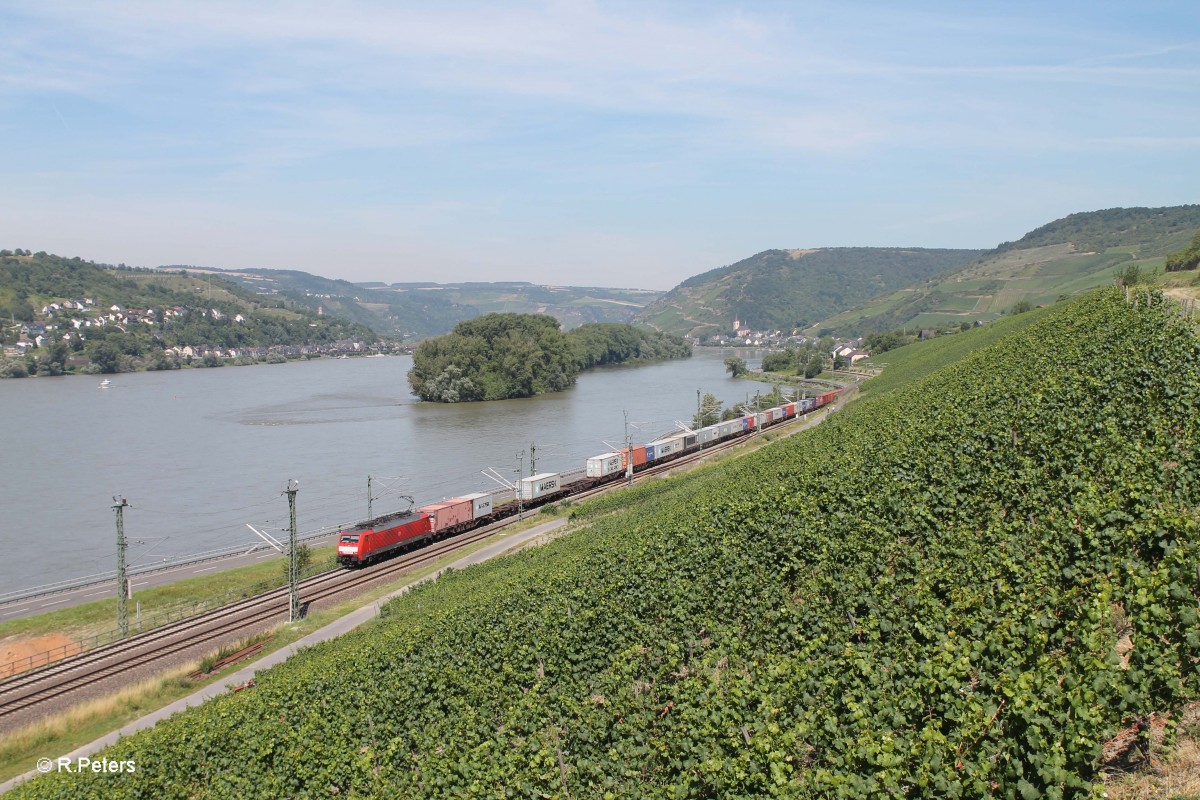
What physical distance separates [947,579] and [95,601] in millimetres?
39959

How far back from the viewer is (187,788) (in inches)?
633

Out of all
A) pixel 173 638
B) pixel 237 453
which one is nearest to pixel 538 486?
pixel 173 638

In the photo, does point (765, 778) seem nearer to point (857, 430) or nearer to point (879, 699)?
point (879, 699)

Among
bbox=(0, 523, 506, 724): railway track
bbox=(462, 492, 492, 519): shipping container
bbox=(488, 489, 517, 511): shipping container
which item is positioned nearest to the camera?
bbox=(0, 523, 506, 724): railway track

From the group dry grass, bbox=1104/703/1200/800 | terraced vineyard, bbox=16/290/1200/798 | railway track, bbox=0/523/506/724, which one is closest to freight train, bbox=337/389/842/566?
railway track, bbox=0/523/506/724

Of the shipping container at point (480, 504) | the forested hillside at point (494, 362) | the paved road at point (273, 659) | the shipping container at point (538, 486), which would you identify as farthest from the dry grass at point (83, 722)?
the forested hillside at point (494, 362)

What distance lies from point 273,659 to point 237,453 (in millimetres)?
53565

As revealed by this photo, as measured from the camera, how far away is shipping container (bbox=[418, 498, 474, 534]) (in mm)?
46438

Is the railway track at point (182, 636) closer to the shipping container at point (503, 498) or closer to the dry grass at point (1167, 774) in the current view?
the shipping container at point (503, 498)

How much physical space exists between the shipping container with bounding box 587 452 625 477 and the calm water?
855cm

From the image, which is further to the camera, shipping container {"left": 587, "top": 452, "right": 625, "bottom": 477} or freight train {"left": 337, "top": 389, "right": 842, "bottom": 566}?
shipping container {"left": 587, "top": 452, "right": 625, "bottom": 477}

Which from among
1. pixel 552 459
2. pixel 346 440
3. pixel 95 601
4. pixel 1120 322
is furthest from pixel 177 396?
pixel 1120 322

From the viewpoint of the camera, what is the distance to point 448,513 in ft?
155

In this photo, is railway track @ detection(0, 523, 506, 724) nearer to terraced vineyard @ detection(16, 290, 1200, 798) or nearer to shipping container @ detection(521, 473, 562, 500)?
terraced vineyard @ detection(16, 290, 1200, 798)
